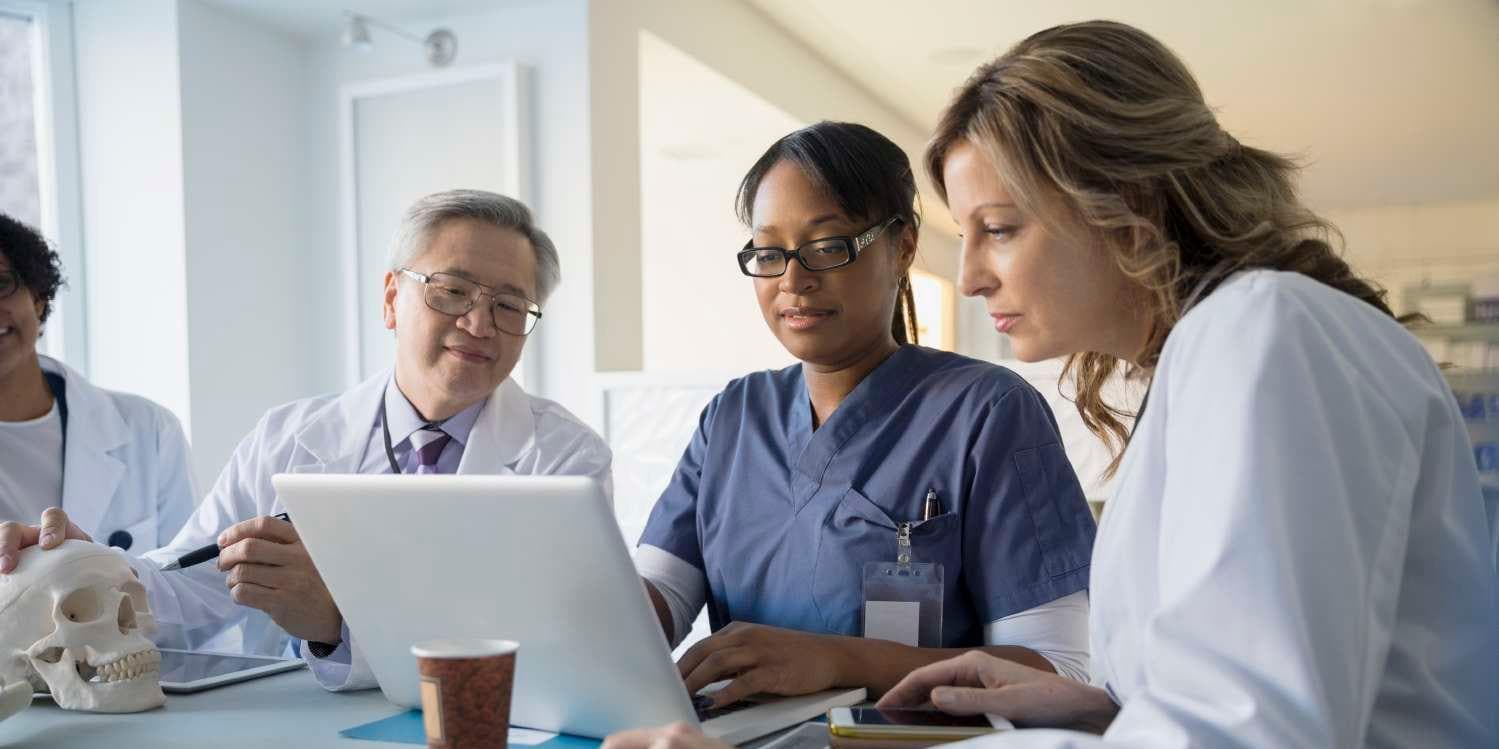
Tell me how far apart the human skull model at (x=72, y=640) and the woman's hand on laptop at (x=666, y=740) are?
0.76 m

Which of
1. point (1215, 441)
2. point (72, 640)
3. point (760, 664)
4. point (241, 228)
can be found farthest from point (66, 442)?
point (1215, 441)

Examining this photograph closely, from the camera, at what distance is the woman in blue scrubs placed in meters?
1.49

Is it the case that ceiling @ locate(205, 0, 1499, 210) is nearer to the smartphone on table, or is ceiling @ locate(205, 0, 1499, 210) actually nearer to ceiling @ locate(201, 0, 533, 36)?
ceiling @ locate(201, 0, 533, 36)

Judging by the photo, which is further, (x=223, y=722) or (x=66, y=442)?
(x=66, y=442)

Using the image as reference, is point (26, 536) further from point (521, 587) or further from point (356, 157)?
point (356, 157)

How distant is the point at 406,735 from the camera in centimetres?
123

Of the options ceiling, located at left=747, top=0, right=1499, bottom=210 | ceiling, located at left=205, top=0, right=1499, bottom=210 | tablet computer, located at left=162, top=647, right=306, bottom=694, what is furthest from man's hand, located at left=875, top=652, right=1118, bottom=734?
ceiling, located at left=747, top=0, right=1499, bottom=210

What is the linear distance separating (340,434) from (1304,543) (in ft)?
5.66

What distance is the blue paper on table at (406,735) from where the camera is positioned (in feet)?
3.91

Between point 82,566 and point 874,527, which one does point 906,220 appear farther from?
point 82,566

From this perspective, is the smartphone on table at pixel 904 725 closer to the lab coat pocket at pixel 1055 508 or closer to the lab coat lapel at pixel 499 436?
the lab coat pocket at pixel 1055 508

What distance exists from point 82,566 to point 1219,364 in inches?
50.9

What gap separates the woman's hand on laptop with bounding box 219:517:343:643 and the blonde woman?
742 millimetres

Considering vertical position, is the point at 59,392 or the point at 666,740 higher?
the point at 59,392
